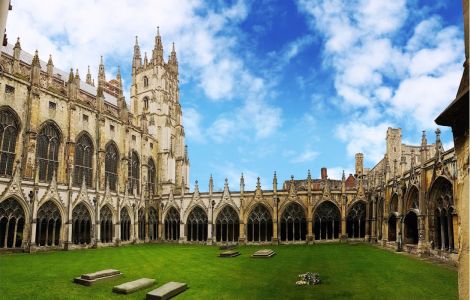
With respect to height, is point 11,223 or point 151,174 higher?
point 151,174

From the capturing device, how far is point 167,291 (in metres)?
12.1

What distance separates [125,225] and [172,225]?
15.8ft

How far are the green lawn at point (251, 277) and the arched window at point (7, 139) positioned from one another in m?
11.0

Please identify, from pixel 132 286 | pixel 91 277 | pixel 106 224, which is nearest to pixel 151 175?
pixel 106 224

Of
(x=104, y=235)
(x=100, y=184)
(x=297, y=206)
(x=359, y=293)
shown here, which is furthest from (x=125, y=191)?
(x=359, y=293)

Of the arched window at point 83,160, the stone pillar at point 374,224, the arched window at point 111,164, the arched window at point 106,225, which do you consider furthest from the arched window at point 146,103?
the stone pillar at point 374,224

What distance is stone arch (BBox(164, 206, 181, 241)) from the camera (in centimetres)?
3881

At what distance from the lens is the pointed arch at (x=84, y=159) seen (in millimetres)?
36375

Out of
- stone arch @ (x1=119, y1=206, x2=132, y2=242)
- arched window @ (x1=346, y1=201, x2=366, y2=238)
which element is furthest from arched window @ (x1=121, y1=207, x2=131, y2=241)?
arched window @ (x1=346, y1=201, x2=366, y2=238)

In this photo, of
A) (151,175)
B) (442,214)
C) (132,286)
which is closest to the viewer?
(132,286)

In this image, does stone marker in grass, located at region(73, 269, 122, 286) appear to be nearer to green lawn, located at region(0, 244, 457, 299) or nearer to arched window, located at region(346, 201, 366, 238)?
green lawn, located at region(0, 244, 457, 299)

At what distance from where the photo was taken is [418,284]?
13398 millimetres

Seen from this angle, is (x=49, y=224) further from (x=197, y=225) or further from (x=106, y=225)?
(x=197, y=225)

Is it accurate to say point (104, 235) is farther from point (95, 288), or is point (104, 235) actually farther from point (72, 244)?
point (95, 288)
